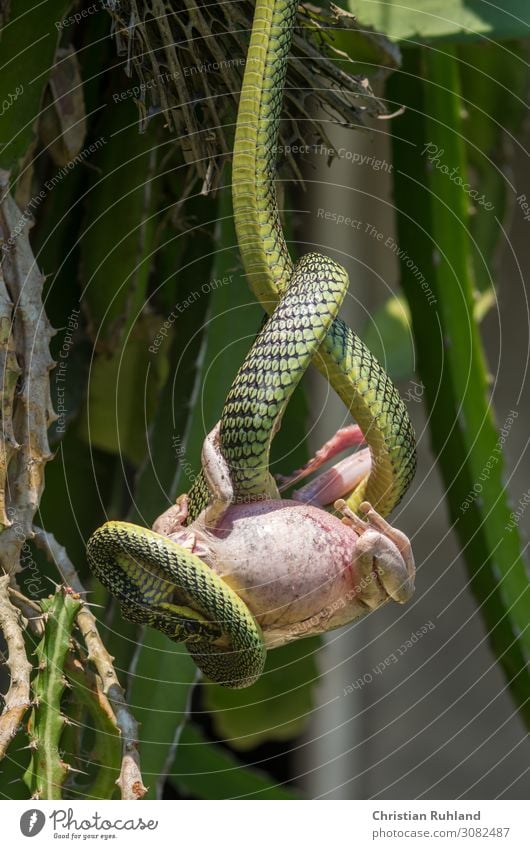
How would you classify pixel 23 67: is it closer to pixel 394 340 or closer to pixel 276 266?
pixel 276 266

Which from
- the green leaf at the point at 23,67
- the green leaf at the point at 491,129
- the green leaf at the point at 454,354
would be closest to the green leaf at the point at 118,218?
the green leaf at the point at 23,67

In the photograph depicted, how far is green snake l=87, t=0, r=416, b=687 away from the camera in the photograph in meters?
0.56

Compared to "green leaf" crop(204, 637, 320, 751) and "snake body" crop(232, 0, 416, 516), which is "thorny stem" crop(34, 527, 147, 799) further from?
"green leaf" crop(204, 637, 320, 751)

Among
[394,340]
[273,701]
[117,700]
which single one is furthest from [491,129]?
[117,700]

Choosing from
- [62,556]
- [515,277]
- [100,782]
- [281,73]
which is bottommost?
[100,782]

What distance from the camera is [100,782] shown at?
2.35 ft

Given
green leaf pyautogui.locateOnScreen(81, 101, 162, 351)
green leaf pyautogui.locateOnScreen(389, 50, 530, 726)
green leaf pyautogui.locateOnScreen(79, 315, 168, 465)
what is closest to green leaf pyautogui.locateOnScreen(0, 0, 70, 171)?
green leaf pyautogui.locateOnScreen(81, 101, 162, 351)

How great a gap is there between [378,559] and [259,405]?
10 cm

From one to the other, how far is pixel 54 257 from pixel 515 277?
100 cm

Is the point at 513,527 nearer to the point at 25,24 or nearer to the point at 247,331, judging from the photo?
the point at 247,331

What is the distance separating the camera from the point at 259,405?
574 mm

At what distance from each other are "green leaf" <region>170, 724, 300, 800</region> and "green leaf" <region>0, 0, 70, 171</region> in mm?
740
